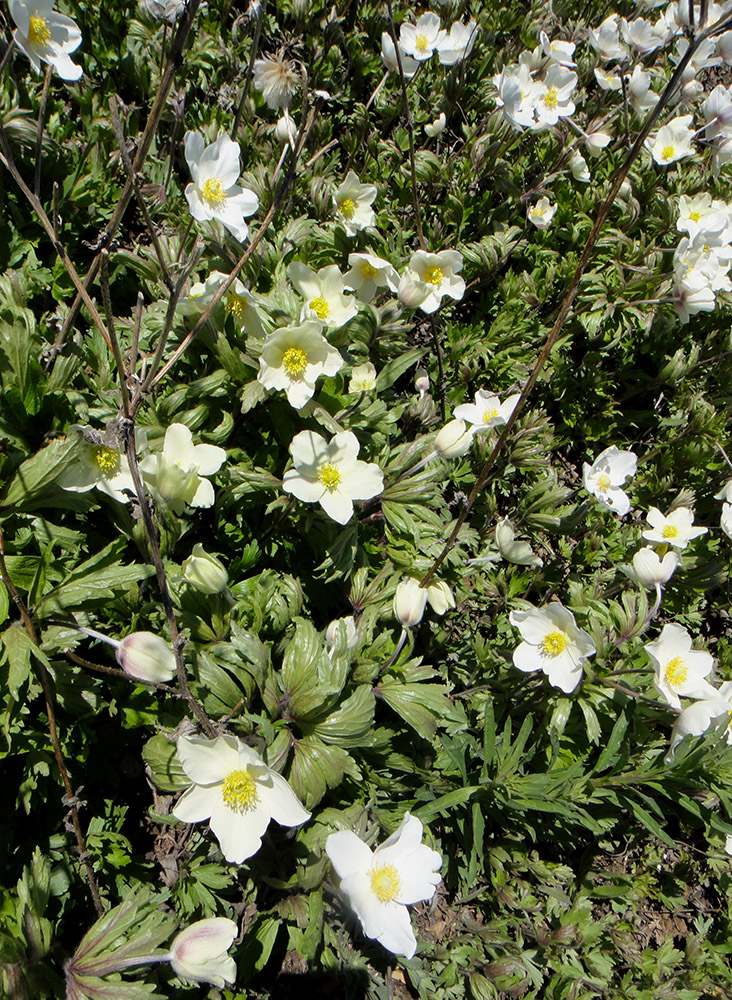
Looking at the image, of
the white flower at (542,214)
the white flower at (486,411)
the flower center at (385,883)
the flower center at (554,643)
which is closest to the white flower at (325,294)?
the white flower at (486,411)

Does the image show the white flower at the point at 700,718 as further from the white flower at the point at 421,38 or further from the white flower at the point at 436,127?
the white flower at the point at 421,38

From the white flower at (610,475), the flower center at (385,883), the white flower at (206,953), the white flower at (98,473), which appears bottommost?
the white flower at (206,953)

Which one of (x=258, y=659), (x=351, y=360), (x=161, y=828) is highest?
(x=351, y=360)

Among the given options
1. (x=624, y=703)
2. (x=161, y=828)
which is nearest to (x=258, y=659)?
(x=161, y=828)

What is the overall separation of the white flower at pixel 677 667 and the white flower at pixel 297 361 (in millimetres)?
1469

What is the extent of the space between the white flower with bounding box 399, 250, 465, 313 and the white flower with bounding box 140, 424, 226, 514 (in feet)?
3.26

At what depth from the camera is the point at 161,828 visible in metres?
2.47

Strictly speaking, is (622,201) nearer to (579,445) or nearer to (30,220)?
(579,445)

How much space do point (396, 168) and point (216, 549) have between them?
2.27 metres

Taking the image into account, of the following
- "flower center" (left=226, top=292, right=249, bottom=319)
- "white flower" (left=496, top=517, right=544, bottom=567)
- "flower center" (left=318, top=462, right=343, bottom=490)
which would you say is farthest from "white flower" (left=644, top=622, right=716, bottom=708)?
"flower center" (left=226, top=292, right=249, bottom=319)

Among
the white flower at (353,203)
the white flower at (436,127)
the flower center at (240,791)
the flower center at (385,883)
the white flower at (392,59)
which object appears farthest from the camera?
the white flower at (436,127)

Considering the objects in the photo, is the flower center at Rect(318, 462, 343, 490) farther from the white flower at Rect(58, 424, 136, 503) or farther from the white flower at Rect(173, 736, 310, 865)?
the white flower at Rect(173, 736, 310, 865)

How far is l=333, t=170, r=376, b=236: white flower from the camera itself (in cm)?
285

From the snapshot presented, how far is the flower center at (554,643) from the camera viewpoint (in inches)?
94.6
